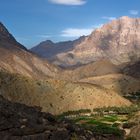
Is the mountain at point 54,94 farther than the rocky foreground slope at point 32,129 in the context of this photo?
Yes

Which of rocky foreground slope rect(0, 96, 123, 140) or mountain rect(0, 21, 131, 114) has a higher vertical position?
mountain rect(0, 21, 131, 114)

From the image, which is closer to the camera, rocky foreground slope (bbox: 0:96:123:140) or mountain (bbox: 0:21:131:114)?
rocky foreground slope (bbox: 0:96:123:140)

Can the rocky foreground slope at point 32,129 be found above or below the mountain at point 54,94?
below

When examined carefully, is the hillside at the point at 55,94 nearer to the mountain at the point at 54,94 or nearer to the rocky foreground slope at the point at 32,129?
the mountain at the point at 54,94

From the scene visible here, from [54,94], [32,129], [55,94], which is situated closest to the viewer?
[32,129]

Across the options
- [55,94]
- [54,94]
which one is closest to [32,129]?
[54,94]

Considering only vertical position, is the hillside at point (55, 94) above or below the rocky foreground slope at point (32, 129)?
above

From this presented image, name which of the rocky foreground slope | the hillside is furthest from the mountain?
the rocky foreground slope

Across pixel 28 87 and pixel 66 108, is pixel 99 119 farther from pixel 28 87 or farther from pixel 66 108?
pixel 28 87

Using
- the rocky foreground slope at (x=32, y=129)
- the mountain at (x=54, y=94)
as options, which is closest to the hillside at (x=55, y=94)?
the mountain at (x=54, y=94)

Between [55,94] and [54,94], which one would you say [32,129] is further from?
[55,94]

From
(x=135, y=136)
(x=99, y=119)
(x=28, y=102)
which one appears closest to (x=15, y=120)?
(x=135, y=136)

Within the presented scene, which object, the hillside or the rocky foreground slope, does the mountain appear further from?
the rocky foreground slope

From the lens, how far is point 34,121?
156 ft
